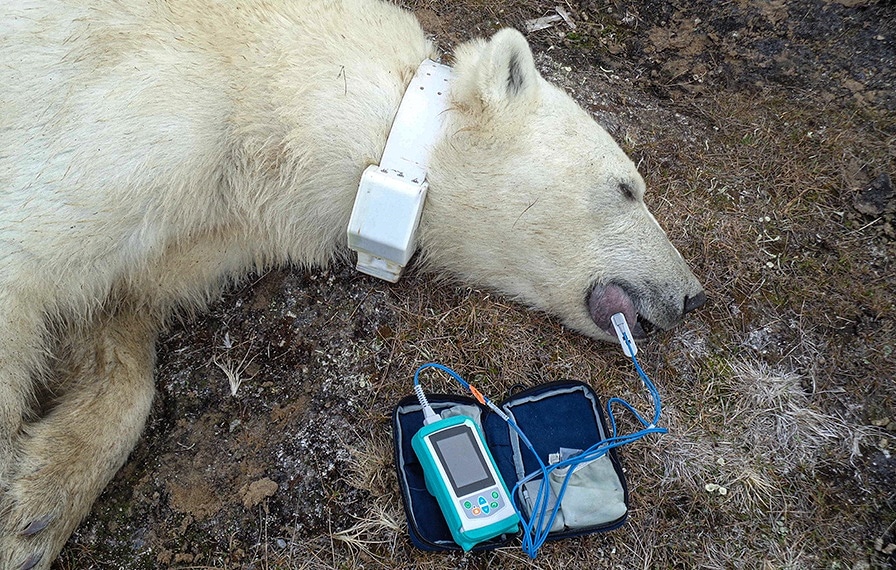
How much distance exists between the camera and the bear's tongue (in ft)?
10.7

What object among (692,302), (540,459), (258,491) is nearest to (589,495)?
(540,459)

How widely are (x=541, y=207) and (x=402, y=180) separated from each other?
673mm

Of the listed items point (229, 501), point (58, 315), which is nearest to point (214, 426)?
point (229, 501)

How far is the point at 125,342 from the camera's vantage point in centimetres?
329

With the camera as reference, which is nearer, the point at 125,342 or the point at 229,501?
the point at 229,501

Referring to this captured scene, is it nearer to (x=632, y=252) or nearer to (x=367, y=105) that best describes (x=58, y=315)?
(x=367, y=105)

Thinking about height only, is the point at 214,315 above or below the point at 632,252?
below

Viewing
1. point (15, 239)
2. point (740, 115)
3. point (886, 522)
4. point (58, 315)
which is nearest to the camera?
point (15, 239)

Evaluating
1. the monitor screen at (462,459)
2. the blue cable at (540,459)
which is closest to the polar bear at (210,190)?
the blue cable at (540,459)

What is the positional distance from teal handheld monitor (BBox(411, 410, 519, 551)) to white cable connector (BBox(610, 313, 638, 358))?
891mm

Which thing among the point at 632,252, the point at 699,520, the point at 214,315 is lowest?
A: the point at 214,315

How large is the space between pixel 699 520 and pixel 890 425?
45.5 inches

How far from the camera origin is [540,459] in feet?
10.2

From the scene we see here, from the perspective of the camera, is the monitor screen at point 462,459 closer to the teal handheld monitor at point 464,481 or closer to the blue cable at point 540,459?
the teal handheld monitor at point 464,481
